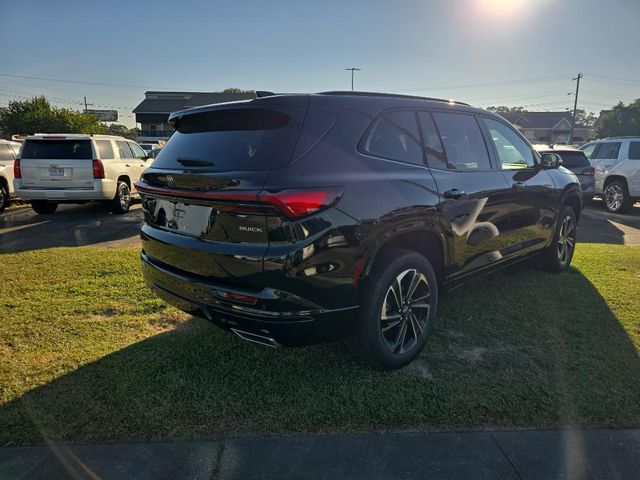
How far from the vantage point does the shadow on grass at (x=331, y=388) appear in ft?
8.48

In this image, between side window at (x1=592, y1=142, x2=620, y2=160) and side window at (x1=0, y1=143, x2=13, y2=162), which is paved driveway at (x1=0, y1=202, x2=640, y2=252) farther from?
side window at (x1=592, y1=142, x2=620, y2=160)

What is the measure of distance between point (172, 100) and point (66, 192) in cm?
5370

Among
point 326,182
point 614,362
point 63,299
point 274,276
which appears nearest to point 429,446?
point 274,276

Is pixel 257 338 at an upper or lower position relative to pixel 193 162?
lower

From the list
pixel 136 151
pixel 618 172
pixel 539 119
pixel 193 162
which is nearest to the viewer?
pixel 193 162

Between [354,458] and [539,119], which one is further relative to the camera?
[539,119]

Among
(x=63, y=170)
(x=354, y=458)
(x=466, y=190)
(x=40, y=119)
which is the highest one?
(x=40, y=119)

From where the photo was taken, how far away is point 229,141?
109 inches

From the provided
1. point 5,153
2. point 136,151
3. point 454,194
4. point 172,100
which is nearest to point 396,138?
point 454,194

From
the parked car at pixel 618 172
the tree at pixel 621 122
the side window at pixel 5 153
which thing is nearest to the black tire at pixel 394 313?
the parked car at pixel 618 172

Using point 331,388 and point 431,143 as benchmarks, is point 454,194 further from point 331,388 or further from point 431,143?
point 331,388

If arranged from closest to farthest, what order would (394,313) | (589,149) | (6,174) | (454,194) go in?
(394,313), (454,194), (6,174), (589,149)

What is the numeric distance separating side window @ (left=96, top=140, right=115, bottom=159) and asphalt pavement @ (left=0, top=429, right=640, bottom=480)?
8261mm

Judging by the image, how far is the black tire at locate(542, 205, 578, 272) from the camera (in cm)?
510
